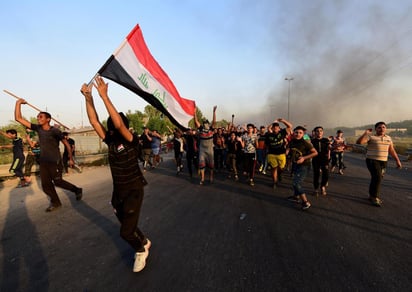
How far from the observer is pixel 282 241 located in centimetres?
290

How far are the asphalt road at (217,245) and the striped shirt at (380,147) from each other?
1.11 meters

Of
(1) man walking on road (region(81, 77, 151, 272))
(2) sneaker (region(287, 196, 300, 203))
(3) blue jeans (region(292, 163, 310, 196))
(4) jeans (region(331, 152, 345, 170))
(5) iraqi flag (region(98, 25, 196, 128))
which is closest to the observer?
(1) man walking on road (region(81, 77, 151, 272))

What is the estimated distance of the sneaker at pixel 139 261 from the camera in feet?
7.36

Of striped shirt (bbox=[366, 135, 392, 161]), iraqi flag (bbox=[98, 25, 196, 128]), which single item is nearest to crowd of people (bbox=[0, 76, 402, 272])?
striped shirt (bbox=[366, 135, 392, 161])

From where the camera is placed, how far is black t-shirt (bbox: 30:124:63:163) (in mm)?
3988

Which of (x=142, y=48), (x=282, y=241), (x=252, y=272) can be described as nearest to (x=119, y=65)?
(x=142, y=48)

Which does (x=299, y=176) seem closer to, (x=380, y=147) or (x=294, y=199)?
(x=294, y=199)

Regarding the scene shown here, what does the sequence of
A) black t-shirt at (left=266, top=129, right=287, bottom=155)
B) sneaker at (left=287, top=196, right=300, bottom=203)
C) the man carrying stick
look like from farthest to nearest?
1. black t-shirt at (left=266, top=129, right=287, bottom=155)
2. sneaker at (left=287, top=196, right=300, bottom=203)
3. the man carrying stick

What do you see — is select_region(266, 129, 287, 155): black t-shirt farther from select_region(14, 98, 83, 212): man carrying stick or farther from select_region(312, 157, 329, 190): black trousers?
select_region(14, 98, 83, 212): man carrying stick

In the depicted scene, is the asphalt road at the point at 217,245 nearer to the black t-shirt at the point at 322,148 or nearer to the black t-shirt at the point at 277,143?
the black t-shirt at the point at 322,148

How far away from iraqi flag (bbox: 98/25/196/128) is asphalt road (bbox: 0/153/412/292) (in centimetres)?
233

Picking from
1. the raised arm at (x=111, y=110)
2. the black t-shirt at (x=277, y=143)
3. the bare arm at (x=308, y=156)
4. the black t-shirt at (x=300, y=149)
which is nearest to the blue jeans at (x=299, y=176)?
the black t-shirt at (x=300, y=149)

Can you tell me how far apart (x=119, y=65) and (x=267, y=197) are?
4.43 metres

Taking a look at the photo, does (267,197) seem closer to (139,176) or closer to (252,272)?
(252,272)
